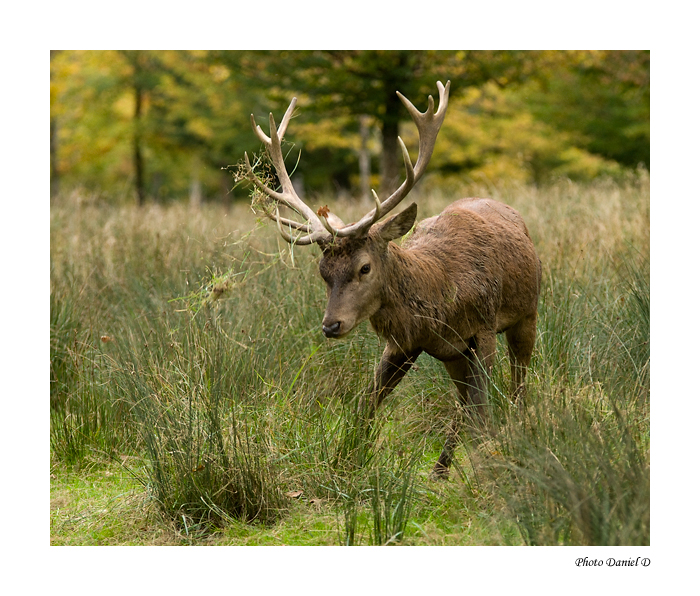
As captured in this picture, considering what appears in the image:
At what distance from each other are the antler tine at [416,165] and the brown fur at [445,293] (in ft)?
0.35

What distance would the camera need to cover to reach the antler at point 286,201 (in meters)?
4.48

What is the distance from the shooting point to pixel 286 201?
4.79m

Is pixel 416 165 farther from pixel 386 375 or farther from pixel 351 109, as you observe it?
pixel 351 109

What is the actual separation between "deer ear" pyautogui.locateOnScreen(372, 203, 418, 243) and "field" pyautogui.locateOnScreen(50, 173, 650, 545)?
25.6 inches

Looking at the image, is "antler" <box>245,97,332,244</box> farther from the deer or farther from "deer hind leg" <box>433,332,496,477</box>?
"deer hind leg" <box>433,332,496,477</box>

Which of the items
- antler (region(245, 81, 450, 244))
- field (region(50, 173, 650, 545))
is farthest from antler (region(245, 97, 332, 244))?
field (region(50, 173, 650, 545))

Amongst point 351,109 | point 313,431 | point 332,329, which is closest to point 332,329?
point 332,329

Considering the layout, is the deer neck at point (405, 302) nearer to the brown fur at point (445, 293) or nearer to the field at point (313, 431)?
the brown fur at point (445, 293)

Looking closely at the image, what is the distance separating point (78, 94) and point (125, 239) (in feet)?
44.1

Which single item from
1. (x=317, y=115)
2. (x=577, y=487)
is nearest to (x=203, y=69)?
(x=317, y=115)

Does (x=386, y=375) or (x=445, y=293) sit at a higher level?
(x=445, y=293)

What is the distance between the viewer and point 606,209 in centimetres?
954

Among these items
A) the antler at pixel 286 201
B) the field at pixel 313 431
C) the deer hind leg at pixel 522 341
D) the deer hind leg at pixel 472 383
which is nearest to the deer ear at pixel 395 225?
the antler at pixel 286 201

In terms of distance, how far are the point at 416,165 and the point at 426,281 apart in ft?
2.34
